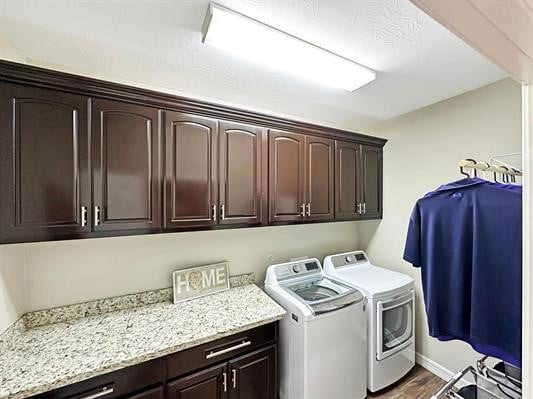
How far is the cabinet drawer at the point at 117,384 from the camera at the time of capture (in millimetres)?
1170

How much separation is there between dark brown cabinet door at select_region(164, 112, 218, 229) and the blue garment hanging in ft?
4.54

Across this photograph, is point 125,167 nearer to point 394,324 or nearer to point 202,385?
point 202,385

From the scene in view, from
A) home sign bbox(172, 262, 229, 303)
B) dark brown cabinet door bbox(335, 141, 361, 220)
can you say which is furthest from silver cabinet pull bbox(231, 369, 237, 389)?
dark brown cabinet door bbox(335, 141, 361, 220)

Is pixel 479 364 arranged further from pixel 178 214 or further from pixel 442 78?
pixel 178 214

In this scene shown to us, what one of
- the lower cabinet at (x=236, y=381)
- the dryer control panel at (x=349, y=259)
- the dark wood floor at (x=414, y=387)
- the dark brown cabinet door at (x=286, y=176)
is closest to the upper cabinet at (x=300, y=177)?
the dark brown cabinet door at (x=286, y=176)

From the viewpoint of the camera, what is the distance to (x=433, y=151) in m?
2.31

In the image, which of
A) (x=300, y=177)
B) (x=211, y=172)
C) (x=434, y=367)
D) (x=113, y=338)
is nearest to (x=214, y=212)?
(x=211, y=172)

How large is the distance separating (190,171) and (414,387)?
8.78 feet

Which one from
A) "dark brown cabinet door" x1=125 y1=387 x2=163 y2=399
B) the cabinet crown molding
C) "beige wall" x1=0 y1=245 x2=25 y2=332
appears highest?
the cabinet crown molding

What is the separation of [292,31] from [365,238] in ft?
8.05

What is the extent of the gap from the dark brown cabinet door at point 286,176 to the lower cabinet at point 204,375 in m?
0.90

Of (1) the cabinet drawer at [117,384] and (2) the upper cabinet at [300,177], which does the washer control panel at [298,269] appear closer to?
(2) the upper cabinet at [300,177]

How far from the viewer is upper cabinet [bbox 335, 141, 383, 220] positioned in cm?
246

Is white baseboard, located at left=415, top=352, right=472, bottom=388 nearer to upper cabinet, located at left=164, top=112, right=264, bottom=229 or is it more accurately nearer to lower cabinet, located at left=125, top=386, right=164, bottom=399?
upper cabinet, located at left=164, top=112, right=264, bottom=229
